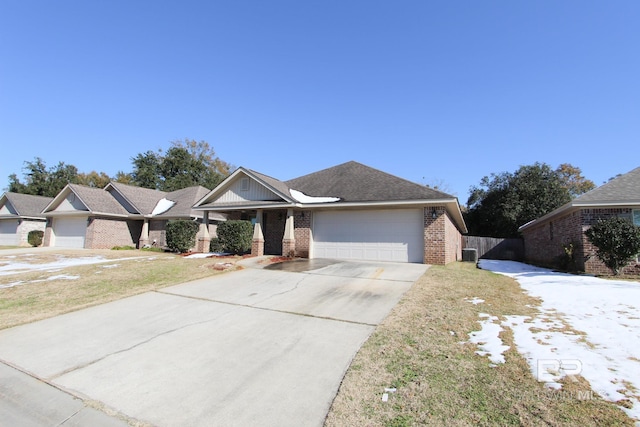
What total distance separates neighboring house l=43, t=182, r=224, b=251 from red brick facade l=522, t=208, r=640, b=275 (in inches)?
784

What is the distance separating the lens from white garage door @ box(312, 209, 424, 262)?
13359mm

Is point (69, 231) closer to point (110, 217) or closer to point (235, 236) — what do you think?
point (110, 217)

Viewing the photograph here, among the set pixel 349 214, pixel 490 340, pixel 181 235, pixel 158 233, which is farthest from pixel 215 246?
pixel 490 340

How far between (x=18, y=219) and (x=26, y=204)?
1942 millimetres

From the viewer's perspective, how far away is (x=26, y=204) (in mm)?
29547

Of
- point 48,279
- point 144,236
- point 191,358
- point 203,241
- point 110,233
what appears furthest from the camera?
point 144,236

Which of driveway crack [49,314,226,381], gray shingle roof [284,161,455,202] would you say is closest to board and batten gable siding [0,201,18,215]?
gray shingle roof [284,161,455,202]

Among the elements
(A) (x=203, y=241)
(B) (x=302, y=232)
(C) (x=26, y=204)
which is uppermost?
(C) (x=26, y=204)

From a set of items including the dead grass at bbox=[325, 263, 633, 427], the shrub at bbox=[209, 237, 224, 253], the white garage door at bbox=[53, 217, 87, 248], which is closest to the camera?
the dead grass at bbox=[325, 263, 633, 427]

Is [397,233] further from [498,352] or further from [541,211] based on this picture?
[541,211]

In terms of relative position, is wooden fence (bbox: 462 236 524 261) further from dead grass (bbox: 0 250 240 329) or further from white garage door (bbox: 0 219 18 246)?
white garage door (bbox: 0 219 18 246)

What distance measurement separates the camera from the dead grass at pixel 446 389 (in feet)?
9.17

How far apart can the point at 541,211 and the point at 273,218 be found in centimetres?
2391

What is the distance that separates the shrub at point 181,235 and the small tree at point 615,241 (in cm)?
1901
